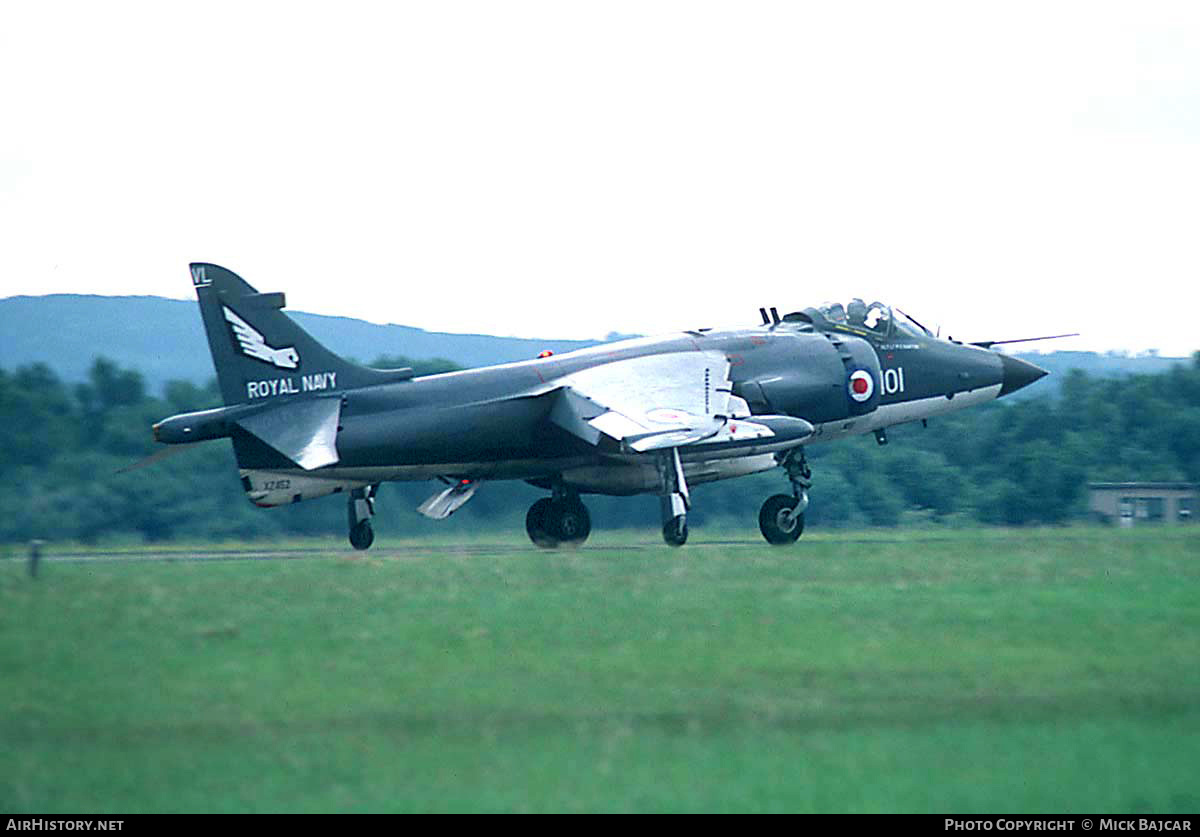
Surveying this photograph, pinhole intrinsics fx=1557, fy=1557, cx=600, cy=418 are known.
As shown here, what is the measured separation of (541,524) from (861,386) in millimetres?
5756

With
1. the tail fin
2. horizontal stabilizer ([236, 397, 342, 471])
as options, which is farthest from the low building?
the tail fin

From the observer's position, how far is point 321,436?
21516 mm

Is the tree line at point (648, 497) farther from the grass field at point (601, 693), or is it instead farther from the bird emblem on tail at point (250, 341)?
the grass field at point (601, 693)

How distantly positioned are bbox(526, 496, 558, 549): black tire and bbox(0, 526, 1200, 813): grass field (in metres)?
7.20

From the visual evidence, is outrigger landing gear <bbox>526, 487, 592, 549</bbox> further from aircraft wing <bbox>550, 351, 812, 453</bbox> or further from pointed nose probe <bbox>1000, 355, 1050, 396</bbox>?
pointed nose probe <bbox>1000, 355, 1050, 396</bbox>

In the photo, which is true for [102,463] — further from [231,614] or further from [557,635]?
[557,635]

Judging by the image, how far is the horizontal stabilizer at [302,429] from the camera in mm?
21156

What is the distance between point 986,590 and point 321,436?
31.8ft

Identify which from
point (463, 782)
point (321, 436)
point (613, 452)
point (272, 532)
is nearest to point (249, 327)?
point (321, 436)

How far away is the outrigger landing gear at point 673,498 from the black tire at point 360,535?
16.7ft

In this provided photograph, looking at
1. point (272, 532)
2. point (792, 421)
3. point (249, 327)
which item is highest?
point (249, 327)

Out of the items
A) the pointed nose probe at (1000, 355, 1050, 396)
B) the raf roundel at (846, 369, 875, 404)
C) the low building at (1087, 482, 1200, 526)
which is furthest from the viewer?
the low building at (1087, 482, 1200, 526)

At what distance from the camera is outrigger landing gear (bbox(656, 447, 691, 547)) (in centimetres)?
2200

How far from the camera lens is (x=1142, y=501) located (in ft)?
Result: 112
